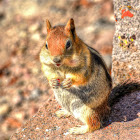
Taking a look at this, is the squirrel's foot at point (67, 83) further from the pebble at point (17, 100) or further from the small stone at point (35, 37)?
the small stone at point (35, 37)

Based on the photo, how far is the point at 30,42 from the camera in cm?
883

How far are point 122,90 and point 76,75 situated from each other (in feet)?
3.58

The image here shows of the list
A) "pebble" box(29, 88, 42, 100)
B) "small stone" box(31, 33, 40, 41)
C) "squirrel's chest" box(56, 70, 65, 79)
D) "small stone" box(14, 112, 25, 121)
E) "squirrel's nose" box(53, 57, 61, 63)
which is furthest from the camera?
"small stone" box(31, 33, 40, 41)

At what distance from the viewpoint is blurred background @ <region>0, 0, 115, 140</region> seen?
22.4 ft

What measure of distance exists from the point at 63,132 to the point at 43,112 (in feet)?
1.90

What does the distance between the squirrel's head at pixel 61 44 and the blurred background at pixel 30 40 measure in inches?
127

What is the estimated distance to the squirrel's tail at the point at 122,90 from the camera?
401cm

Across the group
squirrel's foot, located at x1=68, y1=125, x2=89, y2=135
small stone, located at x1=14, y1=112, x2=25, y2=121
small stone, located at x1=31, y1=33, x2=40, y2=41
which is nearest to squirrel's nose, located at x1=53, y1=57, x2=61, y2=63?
squirrel's foot, located at x1=68, y1=125, x2=89, y2=135

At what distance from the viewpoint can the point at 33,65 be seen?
791 cm

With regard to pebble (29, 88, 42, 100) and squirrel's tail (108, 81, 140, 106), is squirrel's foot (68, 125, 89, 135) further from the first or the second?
pebble (29, 88, 42, 100)

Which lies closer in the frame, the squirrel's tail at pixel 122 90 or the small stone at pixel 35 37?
the squirrel's tail at pixel 122 90

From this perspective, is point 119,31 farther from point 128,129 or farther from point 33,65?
point 33,65

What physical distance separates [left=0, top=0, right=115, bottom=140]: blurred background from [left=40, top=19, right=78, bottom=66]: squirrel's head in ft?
10.6

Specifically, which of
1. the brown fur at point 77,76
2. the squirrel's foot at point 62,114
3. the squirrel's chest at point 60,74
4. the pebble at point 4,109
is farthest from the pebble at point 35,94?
the squirrel's chest at point 60,74
